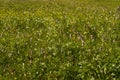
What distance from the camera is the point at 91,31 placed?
13.1 metres

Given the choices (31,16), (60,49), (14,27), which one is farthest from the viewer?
(31,16)

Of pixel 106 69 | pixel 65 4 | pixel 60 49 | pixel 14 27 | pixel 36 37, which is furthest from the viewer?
pixel 65 4

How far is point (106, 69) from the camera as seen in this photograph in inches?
382

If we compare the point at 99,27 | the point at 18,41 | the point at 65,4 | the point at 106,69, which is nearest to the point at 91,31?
the point at 99,27

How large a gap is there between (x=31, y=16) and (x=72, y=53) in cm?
752

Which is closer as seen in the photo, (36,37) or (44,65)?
(44,65)

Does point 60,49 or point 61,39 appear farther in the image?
point 61,39

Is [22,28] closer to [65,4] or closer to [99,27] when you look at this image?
[99,27]

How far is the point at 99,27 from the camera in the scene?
1352 centimetres

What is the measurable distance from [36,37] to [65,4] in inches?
661

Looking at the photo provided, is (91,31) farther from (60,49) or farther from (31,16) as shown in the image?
(31,16)

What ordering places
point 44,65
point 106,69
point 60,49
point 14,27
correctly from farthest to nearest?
point 14,27 < point 60,49 < point 44,65 < point 106,69

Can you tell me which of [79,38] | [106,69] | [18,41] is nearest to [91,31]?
[79,38]

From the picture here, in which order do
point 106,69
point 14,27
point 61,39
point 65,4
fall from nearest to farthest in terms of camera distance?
point 106,69
point 61,39
point 14,27
point 65,4
